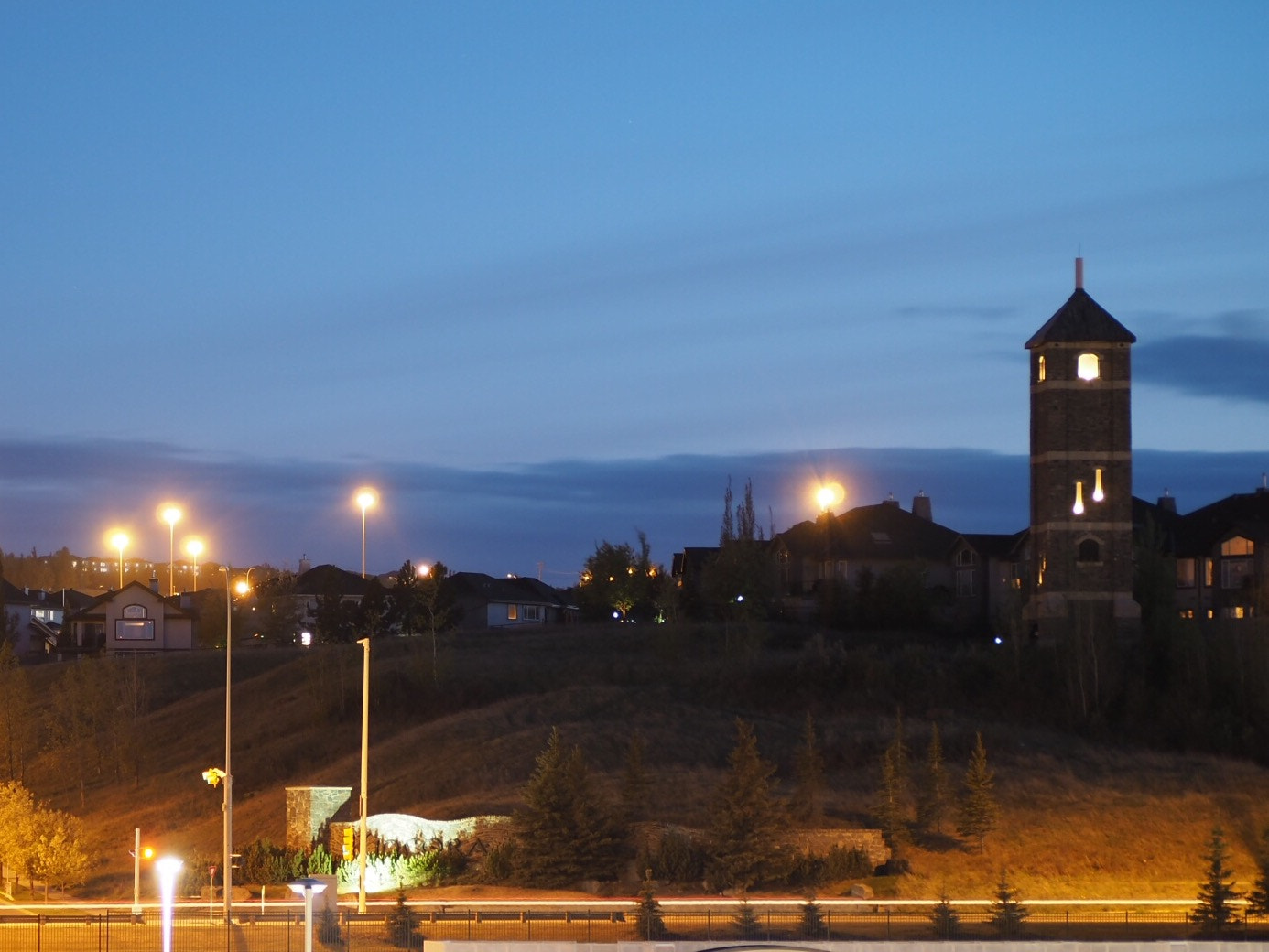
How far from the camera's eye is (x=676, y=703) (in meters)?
58.9

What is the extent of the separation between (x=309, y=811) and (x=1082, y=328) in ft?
120

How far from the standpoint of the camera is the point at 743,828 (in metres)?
39.0

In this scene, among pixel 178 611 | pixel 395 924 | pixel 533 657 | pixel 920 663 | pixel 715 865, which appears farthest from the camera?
pixel 178 611

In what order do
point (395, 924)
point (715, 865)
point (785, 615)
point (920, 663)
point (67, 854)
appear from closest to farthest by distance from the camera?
point (395, 924) → point (715, 865) → point (67, 854) → point (920, 663) → point (785, 615)

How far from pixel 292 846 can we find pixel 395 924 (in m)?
15.0

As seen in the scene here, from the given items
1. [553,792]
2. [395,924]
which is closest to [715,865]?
[553,792]

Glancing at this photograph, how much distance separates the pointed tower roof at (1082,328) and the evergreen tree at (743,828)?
30.8 m

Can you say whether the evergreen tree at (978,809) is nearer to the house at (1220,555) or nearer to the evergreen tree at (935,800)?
the evergreen tree at (935,800)

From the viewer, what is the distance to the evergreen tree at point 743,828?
38.5 metres

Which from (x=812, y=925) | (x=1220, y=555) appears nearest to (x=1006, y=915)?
(x=812, y=925)

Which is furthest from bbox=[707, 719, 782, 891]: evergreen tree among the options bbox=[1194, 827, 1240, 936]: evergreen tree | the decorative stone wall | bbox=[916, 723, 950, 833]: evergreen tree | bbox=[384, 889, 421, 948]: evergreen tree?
the decorative stone wall

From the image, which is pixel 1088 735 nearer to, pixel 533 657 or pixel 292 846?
pixel 533 657

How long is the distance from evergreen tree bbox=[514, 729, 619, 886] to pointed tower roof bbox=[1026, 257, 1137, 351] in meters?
32.8

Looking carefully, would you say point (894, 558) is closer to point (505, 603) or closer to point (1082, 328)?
point (1082, 328)
